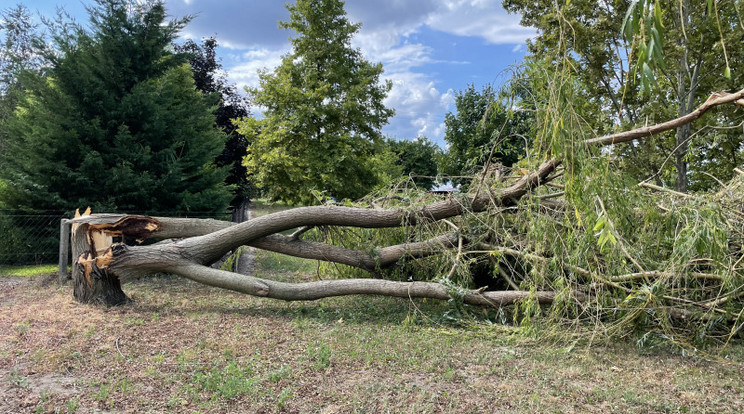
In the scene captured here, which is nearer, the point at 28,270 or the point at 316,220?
the point at 316,220

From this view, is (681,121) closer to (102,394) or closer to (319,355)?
(319,355)

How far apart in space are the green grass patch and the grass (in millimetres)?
2831

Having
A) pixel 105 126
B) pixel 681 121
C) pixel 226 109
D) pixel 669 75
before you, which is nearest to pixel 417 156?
pixel 226 109

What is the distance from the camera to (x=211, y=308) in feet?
20.3

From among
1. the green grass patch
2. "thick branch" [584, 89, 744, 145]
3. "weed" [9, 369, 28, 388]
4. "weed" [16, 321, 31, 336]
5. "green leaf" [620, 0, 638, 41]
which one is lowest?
the green grass patch

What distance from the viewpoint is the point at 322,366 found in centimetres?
393

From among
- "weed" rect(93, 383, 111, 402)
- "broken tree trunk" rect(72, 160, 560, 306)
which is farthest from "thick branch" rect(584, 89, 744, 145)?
"weed" rect(93, 383, 111, 402)

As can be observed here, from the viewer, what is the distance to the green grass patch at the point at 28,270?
28.2 feet

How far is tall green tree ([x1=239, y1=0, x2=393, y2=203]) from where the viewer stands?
17047 millimetres

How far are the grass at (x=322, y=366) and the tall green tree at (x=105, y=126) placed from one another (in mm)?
3183

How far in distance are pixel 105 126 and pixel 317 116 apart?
29.8ft

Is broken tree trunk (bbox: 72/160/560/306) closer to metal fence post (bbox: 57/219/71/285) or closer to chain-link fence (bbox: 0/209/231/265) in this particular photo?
metal fence post (bbox: 57/219/71/285)

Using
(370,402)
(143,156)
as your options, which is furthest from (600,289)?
(143,156)

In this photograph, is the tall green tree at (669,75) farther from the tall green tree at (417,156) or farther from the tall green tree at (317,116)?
the tall green tree at (417,156)
